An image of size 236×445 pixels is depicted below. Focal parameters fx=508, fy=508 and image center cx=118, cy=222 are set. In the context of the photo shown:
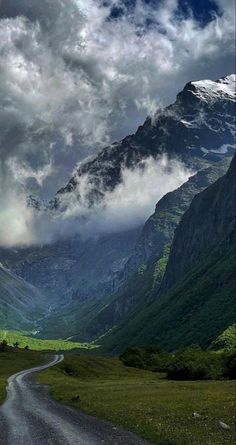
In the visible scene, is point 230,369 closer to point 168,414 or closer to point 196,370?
point 196,370

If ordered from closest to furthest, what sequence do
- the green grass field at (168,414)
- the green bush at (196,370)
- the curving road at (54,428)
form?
the curving road at (54,428) → the green grass field at (168,414) → the green bush at (196,370)

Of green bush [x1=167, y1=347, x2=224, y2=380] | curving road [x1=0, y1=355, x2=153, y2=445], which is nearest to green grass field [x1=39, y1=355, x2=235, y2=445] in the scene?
curving road [x1=0, y1=355, x2=153, y2=445]

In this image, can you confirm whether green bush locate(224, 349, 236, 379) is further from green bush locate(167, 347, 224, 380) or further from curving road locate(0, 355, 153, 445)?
curving road locate(0, 355, 153, 445)

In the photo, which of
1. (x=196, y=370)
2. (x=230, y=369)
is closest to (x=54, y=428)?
(x=196, y=370)

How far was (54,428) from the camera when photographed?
1769 inches

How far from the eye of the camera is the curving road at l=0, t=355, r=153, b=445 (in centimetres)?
3853

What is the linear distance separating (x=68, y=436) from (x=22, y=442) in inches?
154

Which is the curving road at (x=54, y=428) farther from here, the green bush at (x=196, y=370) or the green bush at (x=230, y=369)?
the green bush at (x=230, y=369)

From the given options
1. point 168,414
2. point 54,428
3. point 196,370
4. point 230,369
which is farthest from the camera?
point 196,370

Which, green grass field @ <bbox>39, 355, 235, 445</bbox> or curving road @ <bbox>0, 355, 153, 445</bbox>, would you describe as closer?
curving road @ <bbox>0, 355, 153, 445</bbox>

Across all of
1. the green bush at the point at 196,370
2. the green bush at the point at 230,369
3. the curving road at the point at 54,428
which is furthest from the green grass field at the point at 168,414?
the green bush at the point at 196,370

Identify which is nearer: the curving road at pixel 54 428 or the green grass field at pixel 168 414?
the curving road at pixel 54 428

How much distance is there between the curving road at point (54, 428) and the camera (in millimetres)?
38531

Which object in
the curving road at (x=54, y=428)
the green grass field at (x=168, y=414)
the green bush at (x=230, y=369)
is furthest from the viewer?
the green bush at (x=230, y=369)
